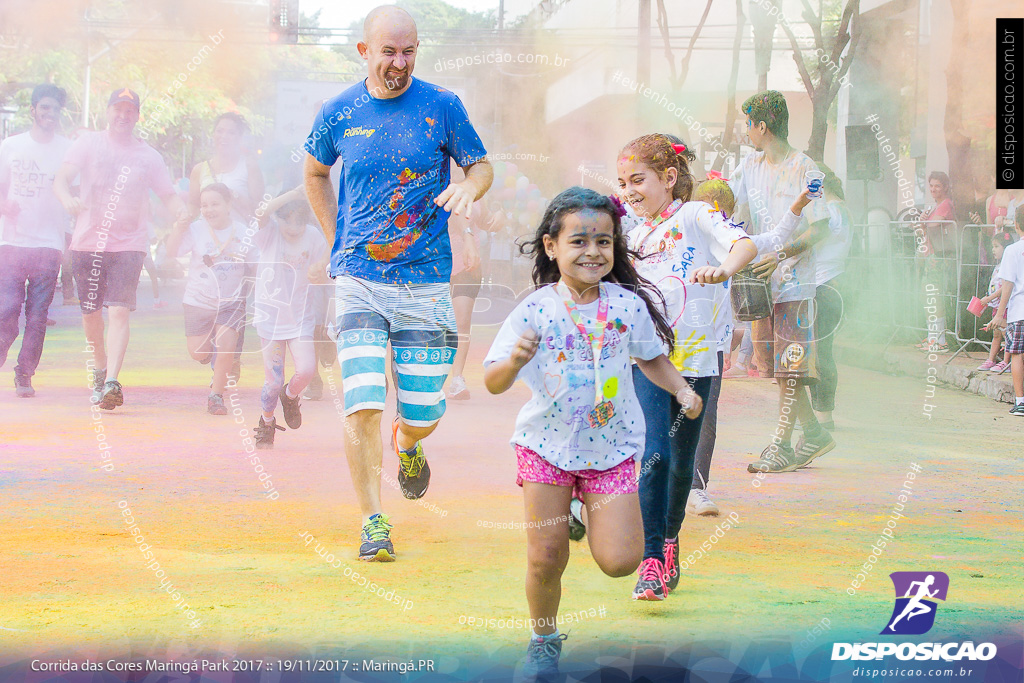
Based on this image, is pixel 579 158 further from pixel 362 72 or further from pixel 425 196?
pixel 425 196

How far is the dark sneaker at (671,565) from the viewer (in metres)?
3.33

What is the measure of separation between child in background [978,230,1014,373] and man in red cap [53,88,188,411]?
6293 mm

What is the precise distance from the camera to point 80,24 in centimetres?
607

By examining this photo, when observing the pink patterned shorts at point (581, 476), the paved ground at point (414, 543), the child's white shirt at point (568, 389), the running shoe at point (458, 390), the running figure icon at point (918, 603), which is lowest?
the paved ground at point (414, 543)

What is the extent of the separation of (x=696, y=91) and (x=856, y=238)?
2.45m

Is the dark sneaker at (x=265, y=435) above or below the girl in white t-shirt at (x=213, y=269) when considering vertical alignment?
below

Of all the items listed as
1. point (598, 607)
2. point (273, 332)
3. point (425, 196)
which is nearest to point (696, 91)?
point (273, 332)

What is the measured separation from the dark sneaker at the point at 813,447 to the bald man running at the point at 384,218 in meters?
2.38

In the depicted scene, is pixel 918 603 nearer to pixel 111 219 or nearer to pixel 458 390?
pixel 458 390

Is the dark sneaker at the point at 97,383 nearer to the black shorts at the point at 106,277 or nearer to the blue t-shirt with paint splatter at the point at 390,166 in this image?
the black shorts at the point at 106,277

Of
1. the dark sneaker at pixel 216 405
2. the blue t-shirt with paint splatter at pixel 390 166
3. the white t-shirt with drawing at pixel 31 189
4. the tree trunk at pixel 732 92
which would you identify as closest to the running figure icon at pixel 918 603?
the blue t-shirt with paint splatter at pixel 390 166

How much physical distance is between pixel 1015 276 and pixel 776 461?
3.29 meters

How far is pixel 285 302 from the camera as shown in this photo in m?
5.49

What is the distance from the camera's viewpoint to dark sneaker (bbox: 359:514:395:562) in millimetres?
3553
